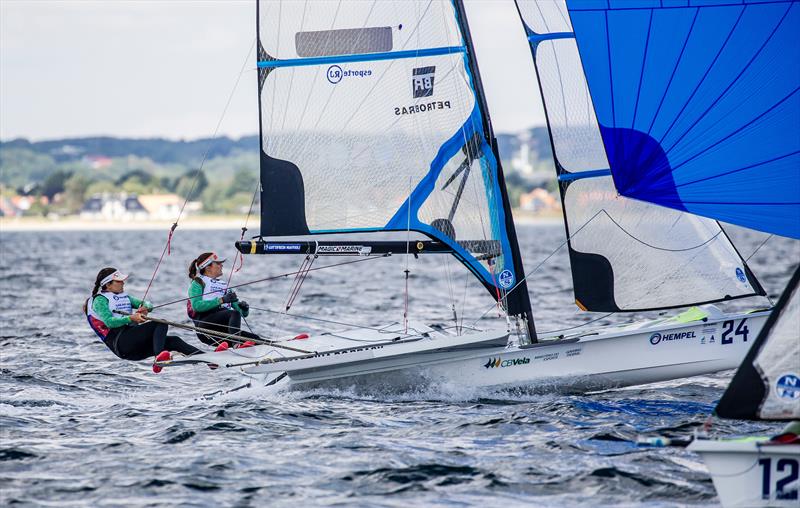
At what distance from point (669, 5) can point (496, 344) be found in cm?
304

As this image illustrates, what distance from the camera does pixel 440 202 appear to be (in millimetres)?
9969

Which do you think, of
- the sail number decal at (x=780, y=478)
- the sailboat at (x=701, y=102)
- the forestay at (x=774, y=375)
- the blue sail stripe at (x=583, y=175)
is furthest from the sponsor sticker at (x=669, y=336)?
the sail number decal at (x=780, y=478)

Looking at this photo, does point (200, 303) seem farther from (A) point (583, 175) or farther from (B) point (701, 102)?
(B) point (701, 102)

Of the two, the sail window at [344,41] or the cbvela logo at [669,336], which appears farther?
the sail window at [344,41]

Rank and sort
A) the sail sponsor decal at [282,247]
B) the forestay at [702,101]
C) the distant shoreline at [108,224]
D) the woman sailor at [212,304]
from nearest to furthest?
the forestay at [702,101]
the sail sponsor decal at [282,247]
the woman sailor at [212,304]
the distant shoreline at [108,224]

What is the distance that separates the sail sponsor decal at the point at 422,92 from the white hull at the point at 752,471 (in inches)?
183

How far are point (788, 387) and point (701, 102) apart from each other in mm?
3089

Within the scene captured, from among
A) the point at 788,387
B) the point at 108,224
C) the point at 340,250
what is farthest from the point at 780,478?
the point at 108,224

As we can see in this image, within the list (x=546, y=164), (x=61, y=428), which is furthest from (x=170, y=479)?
(x=546, y=164)

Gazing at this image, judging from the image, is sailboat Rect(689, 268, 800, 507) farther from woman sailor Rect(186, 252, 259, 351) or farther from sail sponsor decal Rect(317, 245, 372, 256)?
woman sailor Rect(186, 252, 259, 351)

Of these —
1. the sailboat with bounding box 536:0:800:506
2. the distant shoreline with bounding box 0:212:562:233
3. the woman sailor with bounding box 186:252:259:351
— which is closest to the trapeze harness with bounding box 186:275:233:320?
the woman sailor with bounding box 186:252:259:351

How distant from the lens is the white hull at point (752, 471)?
5.91 m

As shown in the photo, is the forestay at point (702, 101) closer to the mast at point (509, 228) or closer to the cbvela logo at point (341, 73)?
the mast at point (509, 228)

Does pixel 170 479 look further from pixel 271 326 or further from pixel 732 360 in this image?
pixel 271 326
